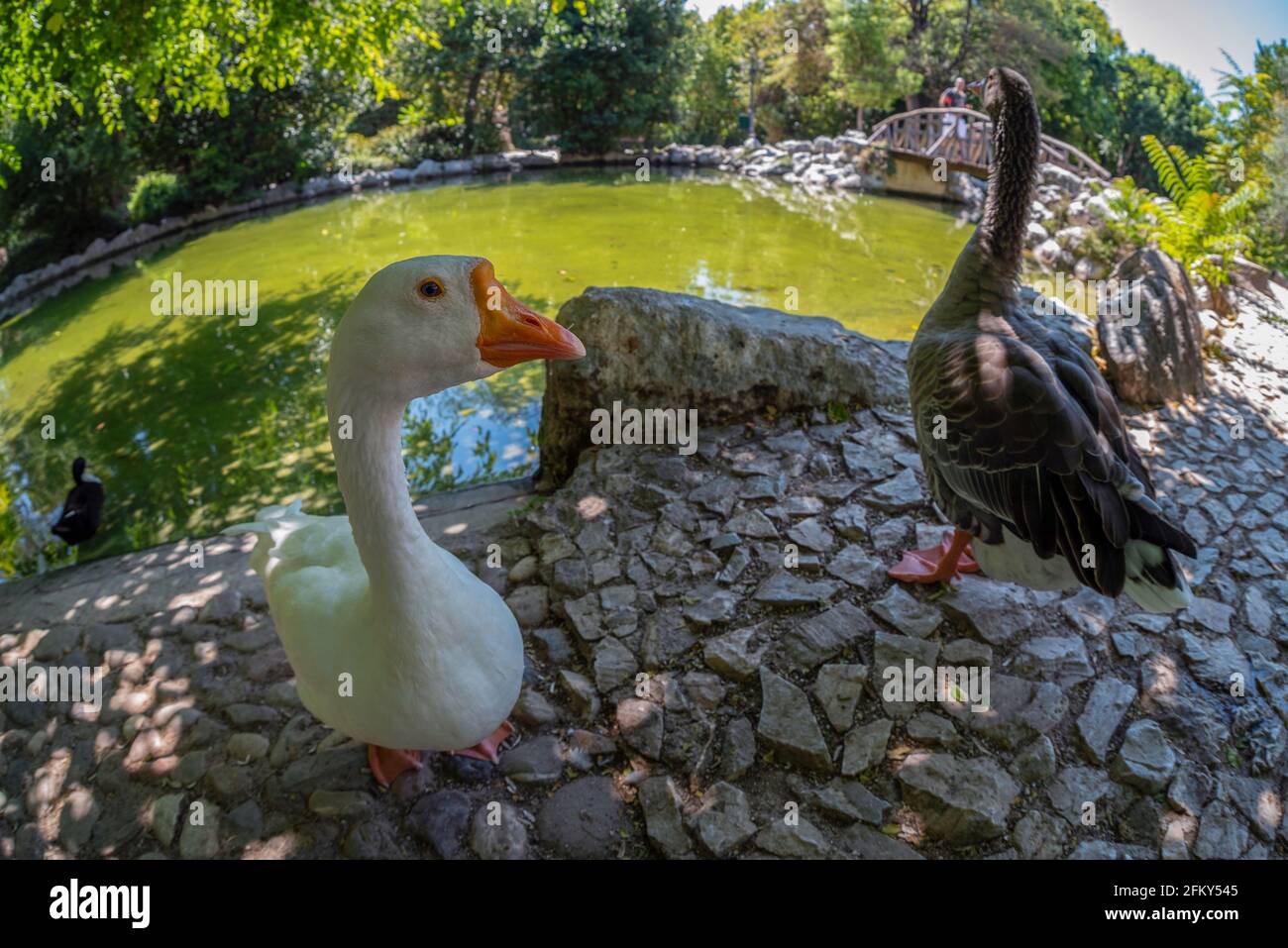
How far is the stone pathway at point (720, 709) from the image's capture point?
9.00ft

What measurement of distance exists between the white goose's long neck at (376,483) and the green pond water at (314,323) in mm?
3671

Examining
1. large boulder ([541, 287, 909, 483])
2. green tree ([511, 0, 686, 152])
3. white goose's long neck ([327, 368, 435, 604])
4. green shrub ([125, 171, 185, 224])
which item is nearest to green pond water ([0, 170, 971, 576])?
large boulder ([541, 287, 909, 483])

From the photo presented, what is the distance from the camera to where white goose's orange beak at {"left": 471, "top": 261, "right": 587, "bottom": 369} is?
7.12ft

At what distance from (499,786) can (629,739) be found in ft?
1.85

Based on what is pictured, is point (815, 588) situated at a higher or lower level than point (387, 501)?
lower

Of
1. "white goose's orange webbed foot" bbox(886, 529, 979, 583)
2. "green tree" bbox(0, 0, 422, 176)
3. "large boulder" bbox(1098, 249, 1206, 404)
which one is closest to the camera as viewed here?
"white goose's orange webbed foot" bbox(886, 529, 979, 583)

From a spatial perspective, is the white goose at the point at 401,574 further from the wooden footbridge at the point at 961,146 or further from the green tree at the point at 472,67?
the green tree at the point at 472,67

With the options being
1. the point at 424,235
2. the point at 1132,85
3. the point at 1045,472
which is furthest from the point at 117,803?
the point at 1132,85

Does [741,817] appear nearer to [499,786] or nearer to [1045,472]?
[499,786]

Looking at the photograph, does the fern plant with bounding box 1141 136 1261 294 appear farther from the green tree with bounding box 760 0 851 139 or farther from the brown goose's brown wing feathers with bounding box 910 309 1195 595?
the green tree with bounding box 760 0 851 139

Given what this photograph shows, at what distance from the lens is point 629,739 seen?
10.1ft

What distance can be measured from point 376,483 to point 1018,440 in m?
2.48

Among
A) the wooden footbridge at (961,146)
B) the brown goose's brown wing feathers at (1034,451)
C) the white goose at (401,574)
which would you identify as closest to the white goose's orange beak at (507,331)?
the white goose at (401,574)

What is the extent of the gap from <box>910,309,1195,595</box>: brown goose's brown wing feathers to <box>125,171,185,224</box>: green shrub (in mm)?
20763
